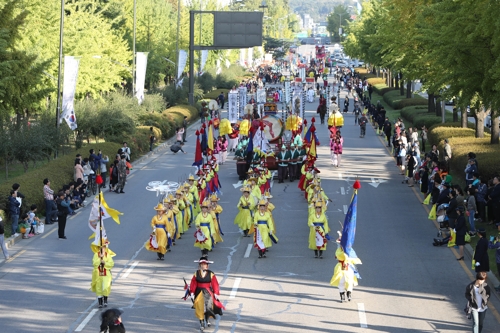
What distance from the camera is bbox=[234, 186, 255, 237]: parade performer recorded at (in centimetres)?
2348

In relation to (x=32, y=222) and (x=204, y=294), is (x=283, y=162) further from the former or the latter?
(x=204, y=294)

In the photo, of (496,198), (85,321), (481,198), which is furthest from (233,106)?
(85,321)

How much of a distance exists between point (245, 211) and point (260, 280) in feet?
15.1

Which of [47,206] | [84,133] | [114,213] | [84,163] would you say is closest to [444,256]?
[114,213]

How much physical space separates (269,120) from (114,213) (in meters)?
19.3

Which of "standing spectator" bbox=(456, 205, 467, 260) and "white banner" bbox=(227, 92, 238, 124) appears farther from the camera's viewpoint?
"white banner" bbox=(227, 92, 238, 124)

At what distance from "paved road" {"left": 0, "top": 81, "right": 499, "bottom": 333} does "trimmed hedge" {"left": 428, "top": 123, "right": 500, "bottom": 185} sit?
2.45 m

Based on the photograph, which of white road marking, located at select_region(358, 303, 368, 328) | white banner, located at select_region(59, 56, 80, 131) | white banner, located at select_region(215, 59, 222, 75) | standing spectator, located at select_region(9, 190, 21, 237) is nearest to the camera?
white road marking, located at select_region(358, 303, 368, 328)

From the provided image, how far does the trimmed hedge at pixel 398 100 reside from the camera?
6172 cm

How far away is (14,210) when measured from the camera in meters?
23.3

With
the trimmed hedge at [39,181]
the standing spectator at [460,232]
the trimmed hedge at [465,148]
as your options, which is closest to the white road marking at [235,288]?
the standing spectator at [460,232]

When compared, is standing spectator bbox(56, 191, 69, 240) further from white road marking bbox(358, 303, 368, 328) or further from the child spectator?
white road marking bbox(358, 303, 368, 328)

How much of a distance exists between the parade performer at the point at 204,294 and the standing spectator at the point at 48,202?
35.2 feet

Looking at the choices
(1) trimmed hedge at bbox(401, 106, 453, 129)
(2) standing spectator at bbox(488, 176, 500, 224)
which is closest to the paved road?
(2) standing spectator at bbox(488, 176, 500, 224)
